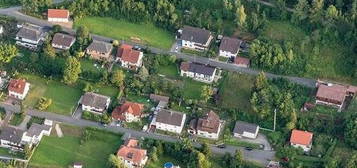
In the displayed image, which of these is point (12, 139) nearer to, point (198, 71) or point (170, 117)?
point (170, 117)

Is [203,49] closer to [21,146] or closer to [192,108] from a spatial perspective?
[192,108]

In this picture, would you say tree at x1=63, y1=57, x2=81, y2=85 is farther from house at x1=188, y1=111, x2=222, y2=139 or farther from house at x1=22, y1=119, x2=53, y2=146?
house at x1=188, y1=111, x2=222, y2=139

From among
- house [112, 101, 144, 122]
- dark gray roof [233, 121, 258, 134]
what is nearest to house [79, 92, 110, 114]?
house [112, 101, 144, 122]

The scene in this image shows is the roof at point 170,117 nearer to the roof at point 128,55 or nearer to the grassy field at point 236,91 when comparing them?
the grassy field at point 236,91

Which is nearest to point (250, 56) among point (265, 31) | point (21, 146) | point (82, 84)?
point (265, 31)

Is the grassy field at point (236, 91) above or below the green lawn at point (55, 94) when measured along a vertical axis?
above

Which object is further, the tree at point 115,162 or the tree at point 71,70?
the tree at point 71,70

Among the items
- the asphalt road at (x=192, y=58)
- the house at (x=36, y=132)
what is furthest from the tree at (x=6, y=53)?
the house at (x=36, y=132)

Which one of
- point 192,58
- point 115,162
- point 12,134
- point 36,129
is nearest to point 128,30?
point 192,58
